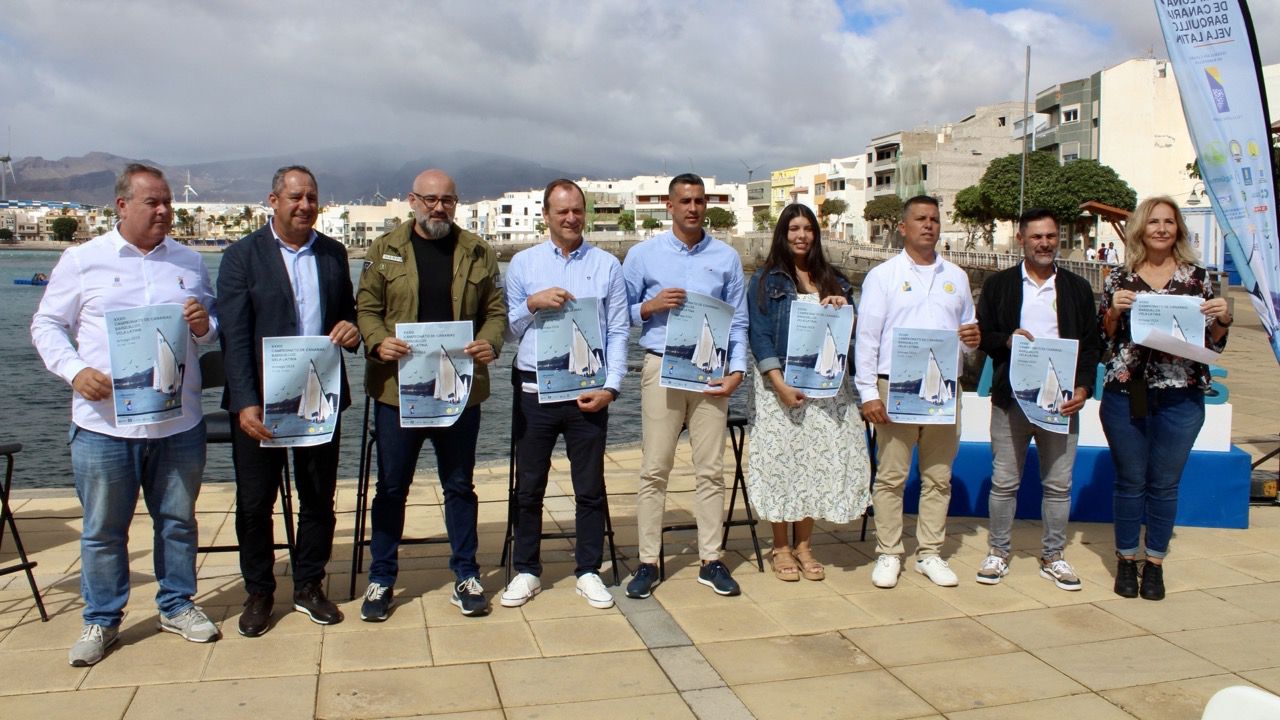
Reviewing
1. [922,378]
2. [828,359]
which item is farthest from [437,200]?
[922,378]

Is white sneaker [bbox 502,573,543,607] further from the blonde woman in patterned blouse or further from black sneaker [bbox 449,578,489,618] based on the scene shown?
the blonde woman in patterned blouse

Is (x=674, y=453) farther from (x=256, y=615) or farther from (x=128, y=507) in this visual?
(x=128, y=507)

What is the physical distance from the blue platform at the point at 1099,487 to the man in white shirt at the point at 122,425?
14.3ft

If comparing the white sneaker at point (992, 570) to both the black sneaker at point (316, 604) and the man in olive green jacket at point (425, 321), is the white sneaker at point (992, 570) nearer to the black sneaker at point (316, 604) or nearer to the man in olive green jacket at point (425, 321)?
the man in olive green jacket at point (425, 321)

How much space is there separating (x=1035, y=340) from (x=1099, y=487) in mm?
1813

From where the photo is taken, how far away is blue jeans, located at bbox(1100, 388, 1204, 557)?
479 centimetres

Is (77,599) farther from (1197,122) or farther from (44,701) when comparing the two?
(1197,122)

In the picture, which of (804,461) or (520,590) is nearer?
(520,590)

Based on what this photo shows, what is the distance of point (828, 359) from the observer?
16.0 feet

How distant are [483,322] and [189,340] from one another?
4.12 feet

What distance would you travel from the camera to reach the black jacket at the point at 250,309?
13.4ft

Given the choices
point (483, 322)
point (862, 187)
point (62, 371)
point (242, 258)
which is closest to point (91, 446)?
point (62, 371)

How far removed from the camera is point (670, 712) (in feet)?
11.7

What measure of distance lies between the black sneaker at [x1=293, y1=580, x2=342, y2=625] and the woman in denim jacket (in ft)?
6.82
